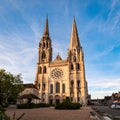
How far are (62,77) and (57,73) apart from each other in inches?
123

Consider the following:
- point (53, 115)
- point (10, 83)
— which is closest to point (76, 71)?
point (10, 83)

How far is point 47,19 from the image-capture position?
88.8 metres

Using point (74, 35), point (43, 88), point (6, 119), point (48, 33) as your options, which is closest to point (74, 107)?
point (6, 119)

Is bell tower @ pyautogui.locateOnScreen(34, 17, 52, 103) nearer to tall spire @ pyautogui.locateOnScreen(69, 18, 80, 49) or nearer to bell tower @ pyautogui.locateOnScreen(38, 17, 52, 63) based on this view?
bell tower @ pyautogui.locateOnScreen(38, 17, 52, 63)

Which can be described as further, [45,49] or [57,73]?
[45,49]

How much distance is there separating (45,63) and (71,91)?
61.0 feet

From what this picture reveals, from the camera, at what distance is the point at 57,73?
7119 cm

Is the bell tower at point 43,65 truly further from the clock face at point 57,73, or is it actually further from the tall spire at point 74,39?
the tall spire at point 74,39

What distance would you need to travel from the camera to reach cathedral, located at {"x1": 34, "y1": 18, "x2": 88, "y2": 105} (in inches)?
2571

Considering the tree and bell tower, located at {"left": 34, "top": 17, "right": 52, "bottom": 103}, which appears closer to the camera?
the tree

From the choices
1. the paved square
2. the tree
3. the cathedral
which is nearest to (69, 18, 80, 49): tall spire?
the cathedral

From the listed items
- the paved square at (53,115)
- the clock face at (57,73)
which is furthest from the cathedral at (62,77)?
the paved square at (53,115)

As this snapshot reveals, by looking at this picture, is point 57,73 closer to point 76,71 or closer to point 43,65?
point 43,65

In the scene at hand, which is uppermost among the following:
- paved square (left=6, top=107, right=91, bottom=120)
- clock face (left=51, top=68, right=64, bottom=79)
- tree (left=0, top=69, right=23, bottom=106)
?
clock face (left=51, top=68, right=64, bottom=79)
